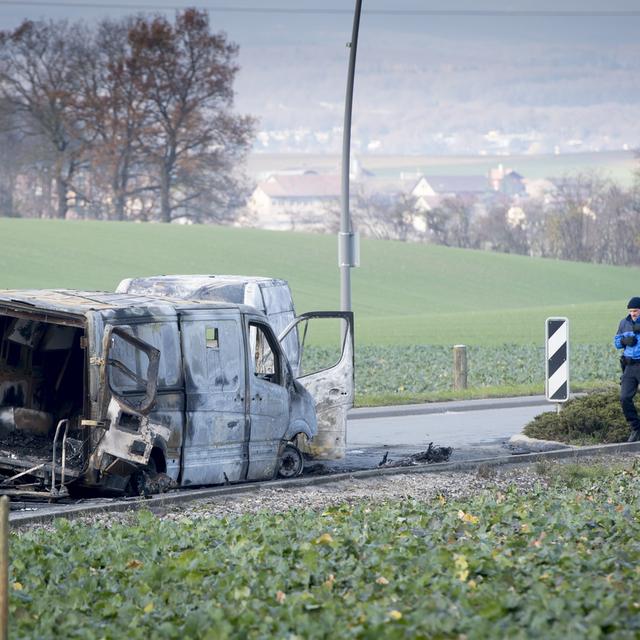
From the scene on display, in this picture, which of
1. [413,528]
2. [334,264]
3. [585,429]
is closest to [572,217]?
[334,264]

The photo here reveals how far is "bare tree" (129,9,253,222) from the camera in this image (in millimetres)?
90875

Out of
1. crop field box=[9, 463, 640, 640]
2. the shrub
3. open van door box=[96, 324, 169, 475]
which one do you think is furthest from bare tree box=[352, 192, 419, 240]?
crop field box=[9, 463, 640, 640]

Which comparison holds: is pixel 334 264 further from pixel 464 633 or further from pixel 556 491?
pixel 464 633

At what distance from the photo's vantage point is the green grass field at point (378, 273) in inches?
2434

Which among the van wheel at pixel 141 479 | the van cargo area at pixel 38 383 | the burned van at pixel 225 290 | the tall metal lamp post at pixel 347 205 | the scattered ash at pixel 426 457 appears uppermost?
the tall metal lamp post at pixel 347 205

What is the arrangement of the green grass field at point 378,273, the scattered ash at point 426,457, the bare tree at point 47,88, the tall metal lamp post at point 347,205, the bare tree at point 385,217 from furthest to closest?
the bare tree at point 385,217
the bare tree at point 47,88
the green grass field at point 378,273
the tall metal lamp post at point 347,205
the scattered ash at point 426,457

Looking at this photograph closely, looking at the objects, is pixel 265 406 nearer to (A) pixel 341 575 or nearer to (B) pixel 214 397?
(B) pixel 214 397

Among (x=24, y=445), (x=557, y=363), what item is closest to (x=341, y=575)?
(x=24, y=445)

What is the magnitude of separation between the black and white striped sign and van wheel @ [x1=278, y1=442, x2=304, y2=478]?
5122 millimetres

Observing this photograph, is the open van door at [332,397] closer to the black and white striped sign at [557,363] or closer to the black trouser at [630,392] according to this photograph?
the black trouser at [630,392]

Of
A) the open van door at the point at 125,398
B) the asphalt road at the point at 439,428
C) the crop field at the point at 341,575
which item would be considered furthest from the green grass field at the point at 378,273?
the crop field at the point at 341,575

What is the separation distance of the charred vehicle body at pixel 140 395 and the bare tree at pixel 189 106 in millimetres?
75953

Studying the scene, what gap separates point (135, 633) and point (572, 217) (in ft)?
372

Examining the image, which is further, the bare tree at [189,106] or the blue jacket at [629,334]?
the bare tree at [189,106]
